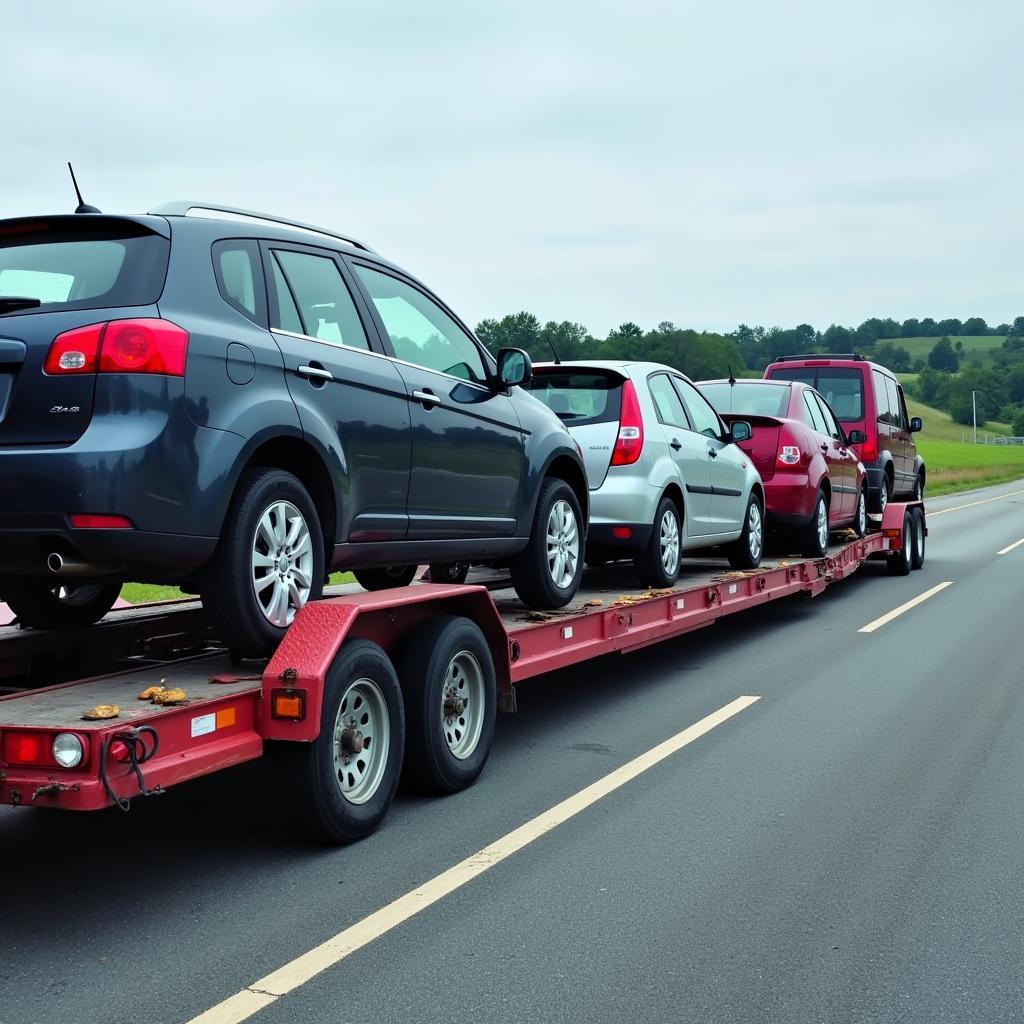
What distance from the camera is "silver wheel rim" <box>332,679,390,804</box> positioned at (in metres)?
4.97

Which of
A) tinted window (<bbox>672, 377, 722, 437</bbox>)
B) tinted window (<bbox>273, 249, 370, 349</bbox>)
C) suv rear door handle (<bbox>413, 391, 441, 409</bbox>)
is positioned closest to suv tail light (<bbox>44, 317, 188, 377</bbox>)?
tinted window (<bbox>273, 249, 370, 349</bbox>)

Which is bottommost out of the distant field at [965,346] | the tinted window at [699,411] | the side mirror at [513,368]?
the tinted window at [699,411]

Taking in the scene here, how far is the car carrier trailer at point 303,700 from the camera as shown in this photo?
3.87 meters

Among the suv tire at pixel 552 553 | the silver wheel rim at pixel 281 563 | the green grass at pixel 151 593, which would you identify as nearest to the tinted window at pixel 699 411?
the suv tire at pixel 552 553

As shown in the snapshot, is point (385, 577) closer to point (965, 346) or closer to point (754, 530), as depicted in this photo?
point (754, 530)

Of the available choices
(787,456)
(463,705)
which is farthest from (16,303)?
(787,456)

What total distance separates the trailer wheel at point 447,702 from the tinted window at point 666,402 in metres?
3.63

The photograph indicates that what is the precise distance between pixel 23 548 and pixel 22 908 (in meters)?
1.24

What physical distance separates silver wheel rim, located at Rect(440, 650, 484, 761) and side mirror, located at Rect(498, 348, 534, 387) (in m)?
1.66

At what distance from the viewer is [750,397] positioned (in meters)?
13.2

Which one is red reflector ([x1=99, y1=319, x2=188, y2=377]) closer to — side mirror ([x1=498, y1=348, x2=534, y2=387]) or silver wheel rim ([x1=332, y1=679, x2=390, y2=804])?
silver wheel rim ([x1=332, y1=679, x2=390, y2=804])

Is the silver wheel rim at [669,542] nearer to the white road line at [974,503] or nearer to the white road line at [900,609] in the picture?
the white road line at [900,609]

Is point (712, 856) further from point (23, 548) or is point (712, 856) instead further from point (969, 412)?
point (969, 412)

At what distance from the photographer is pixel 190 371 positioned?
4527mm
